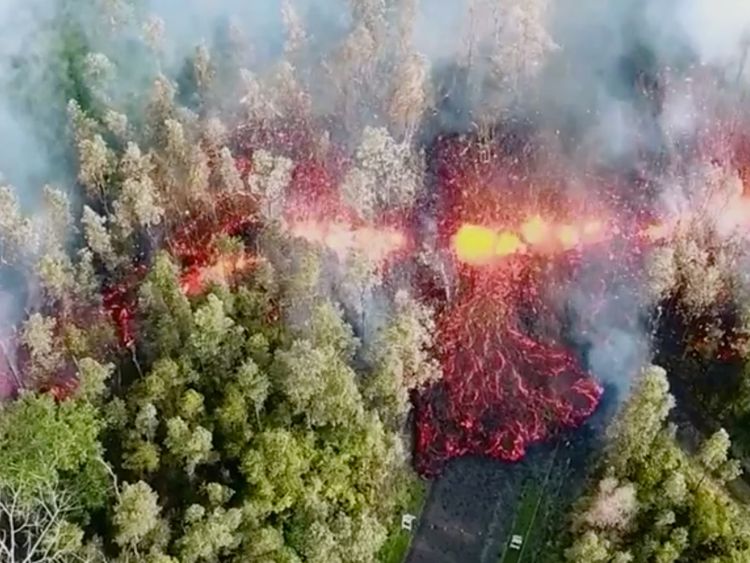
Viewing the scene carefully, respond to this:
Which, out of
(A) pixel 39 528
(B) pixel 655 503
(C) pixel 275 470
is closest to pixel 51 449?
(A) pixel 39 528

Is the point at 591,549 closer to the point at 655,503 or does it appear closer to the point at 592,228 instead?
the point at 655,503

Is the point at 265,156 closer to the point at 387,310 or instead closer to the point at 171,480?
the point at 387,310

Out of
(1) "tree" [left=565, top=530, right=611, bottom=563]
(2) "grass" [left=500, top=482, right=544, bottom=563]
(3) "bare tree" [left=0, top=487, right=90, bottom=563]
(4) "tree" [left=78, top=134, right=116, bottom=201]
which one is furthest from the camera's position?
(4) "tree" [left=78, top=134, right=116, bottom=201]

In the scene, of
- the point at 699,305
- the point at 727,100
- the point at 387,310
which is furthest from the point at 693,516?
the point at 727,100

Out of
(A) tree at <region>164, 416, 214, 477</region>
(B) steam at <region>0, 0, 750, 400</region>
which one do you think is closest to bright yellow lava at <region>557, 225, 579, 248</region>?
(B) steam at <region>0, 0, 750, 400</region>

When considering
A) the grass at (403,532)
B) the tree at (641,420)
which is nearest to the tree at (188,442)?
the grass at (403,532)

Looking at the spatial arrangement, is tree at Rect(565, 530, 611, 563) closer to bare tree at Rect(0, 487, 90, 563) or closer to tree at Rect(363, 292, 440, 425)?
tree at Rect(363, 292, 440, 425)

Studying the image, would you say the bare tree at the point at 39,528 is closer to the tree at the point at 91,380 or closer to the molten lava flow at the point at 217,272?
the tree at the point at 91,380

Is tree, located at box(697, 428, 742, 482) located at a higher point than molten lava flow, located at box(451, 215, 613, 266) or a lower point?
lower
